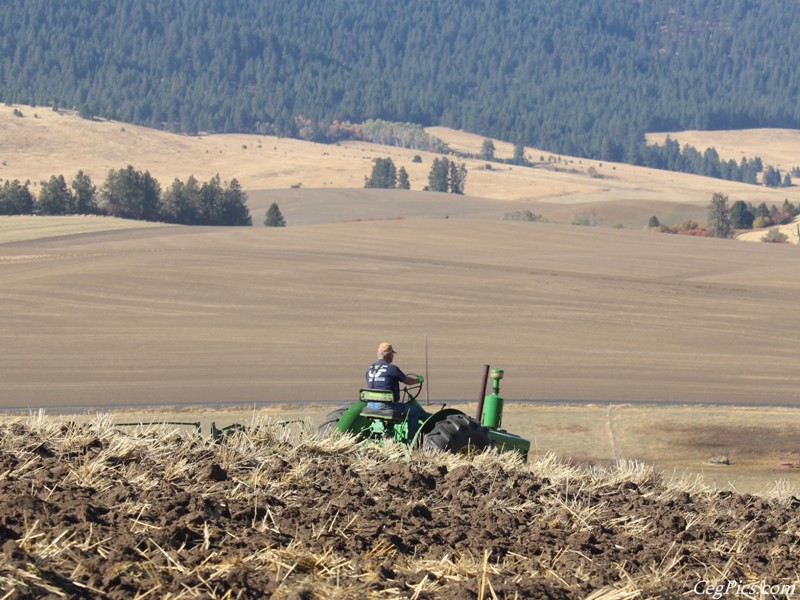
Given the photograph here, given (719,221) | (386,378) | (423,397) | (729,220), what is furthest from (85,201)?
(386,378)

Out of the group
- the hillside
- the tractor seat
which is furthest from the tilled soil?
the hillside

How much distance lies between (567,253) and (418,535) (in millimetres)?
45376

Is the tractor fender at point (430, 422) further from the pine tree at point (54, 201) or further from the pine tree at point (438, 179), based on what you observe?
the pine tree at point (438, 179)

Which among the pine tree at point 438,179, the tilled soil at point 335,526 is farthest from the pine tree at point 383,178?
the tilled soil at point 335,526

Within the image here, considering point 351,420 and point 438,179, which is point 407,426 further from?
point 438,179

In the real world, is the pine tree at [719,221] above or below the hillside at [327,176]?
below

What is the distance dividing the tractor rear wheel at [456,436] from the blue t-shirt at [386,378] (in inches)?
16.1

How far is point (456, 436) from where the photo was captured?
9430 mm

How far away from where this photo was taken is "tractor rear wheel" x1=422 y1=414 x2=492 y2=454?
9.30m

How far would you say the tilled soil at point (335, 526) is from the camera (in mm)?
5199

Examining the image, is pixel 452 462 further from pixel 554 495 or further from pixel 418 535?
pixel 418 535

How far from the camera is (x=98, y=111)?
153 metres

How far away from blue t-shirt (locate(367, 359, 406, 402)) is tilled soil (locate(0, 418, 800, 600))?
899 millimetres

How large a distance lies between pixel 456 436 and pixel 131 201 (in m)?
62.9
